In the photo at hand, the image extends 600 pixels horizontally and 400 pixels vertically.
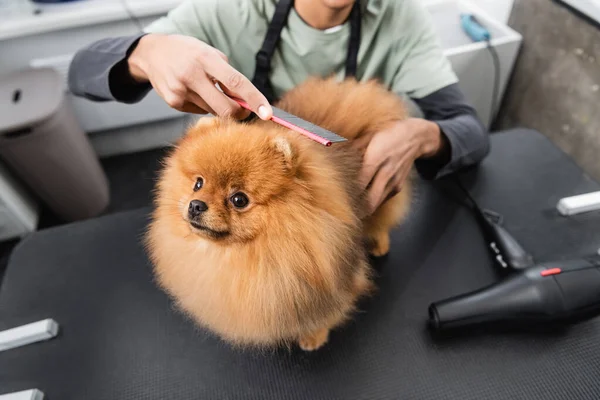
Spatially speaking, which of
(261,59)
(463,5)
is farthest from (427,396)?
(463,5)

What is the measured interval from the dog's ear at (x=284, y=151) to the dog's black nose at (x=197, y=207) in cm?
13

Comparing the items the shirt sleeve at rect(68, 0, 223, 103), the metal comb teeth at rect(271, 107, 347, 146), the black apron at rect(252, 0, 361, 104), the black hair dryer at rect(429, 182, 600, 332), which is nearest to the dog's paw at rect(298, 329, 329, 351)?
the black hair dryer at rect(429, 182, 600, 332)

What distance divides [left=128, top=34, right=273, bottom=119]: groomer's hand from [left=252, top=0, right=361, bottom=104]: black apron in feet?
0.94

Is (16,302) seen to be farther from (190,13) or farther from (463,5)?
(463,5)

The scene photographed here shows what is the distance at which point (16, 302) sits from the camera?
39.3 inches

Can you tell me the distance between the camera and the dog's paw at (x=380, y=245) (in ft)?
3.09

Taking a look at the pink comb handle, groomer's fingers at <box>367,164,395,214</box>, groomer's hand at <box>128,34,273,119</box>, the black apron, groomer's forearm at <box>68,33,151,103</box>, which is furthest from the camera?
the black apron

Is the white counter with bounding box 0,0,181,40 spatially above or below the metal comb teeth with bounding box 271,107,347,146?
below

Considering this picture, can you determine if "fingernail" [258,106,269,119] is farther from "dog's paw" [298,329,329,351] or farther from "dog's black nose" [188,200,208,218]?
"dog's paw" [298,329,329,351]

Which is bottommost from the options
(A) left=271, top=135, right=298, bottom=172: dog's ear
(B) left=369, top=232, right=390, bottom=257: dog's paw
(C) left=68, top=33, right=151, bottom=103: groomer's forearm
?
(B) left=369, top=232, right=390, bottom=257: dog's paw

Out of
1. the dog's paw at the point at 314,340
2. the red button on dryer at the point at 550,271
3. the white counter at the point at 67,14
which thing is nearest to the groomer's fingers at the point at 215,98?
the dog's paw at the point at 314,340

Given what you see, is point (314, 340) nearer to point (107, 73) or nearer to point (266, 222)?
point (266, 222)

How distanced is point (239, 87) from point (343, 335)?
0.56 meters

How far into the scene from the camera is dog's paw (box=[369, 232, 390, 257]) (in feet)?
3.09
